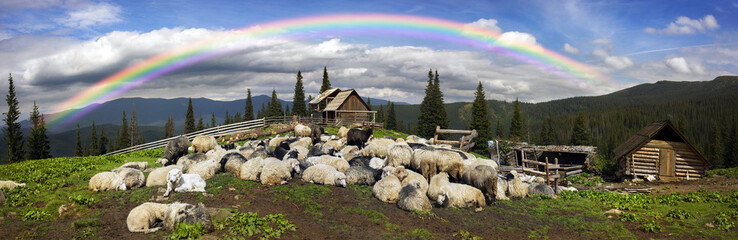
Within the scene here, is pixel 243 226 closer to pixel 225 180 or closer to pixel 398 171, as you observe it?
pixel 225 180

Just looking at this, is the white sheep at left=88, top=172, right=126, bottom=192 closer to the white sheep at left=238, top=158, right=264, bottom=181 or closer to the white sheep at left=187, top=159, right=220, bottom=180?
the white sheep at left=187, top=159, right=220, bottom=180

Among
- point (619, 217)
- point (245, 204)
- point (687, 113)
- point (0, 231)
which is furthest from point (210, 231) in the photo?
point (687, 113)

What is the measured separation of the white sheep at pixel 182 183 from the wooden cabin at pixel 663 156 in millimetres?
27420

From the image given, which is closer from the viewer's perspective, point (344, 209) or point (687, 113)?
point (344, 209)

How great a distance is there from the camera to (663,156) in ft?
76.5

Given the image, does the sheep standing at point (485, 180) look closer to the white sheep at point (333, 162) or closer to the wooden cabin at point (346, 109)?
the white sheep at point (333, 162)

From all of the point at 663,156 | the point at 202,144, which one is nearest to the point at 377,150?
the point at 202,144

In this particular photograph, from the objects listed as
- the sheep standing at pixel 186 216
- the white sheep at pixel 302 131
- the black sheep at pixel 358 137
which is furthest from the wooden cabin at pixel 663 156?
the sheep standing at pixel 186 216

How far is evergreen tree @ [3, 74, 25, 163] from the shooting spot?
51.2 m

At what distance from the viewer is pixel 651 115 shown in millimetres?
144625

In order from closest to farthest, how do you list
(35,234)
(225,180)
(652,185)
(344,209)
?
(35,234)
(344,209)
(225,180)
(652,185)

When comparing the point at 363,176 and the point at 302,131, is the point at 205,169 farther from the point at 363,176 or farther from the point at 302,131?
the point at 302,131

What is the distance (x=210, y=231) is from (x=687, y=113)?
8097 inches

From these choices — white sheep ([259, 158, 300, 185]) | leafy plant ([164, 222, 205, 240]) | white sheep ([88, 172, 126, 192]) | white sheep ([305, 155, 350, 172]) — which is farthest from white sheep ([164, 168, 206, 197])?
white sheep ([305, 155, 350, 172])
